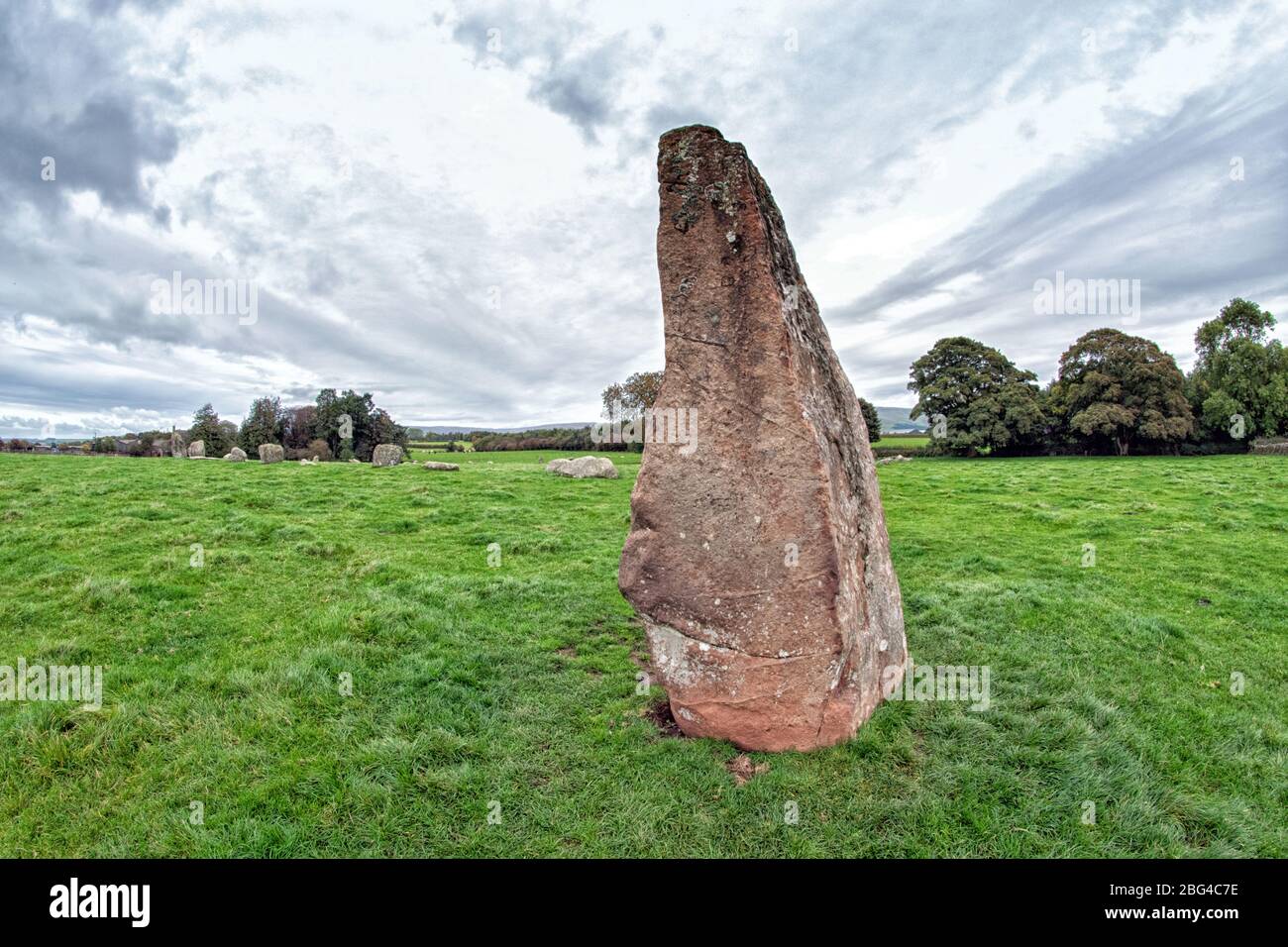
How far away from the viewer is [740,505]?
5469 millimetres

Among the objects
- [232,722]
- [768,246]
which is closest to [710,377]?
[768,246]

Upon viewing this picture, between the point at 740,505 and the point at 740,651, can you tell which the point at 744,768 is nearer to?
the point at 740,651

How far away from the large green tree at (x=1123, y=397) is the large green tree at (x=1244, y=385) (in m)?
1.82

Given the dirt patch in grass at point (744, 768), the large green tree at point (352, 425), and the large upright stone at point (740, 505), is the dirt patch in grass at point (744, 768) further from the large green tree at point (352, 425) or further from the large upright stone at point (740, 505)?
the large green tree at point (352, 425)

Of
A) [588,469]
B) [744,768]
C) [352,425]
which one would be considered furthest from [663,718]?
[352,425]

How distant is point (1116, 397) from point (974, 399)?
7.94 meters

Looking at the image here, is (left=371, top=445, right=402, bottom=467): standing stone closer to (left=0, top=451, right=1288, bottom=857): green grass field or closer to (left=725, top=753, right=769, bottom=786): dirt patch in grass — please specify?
(left=0, top=451, right=1288, bottom=857): green grass field

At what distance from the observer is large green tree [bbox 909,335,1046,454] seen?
129 feet

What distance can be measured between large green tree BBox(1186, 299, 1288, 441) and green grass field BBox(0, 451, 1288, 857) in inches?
1362

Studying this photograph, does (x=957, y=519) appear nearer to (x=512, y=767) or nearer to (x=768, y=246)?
(x=768, y=246)

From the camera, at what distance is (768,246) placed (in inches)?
218

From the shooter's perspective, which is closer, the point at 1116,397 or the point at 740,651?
the point at 740,651

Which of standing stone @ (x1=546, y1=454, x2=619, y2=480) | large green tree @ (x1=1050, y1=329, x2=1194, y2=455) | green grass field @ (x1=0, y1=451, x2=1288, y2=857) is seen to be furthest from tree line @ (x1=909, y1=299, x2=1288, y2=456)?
green grass field @ (x1=0, y1=451, x2=1288, y2=857)

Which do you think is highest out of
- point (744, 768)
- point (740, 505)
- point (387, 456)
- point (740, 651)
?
point (387, 456)
